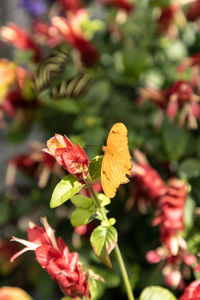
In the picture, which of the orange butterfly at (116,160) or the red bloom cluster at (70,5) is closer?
the orange butterfly at (116,160)

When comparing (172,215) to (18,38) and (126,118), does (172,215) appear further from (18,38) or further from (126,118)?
(18,38)

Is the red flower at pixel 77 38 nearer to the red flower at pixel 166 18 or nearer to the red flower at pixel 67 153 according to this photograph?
the red flower at pixel 166 18

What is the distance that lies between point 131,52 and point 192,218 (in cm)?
62

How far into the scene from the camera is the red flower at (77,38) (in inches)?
45.8

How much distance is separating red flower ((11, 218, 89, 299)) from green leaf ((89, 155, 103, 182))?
0.10 metres

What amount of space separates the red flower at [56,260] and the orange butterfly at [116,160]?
14cm

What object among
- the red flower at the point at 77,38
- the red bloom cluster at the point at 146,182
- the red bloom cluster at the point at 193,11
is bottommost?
the red bloom cluster at the point at 146,182

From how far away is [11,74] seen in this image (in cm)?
117

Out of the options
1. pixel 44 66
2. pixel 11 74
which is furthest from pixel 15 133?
pixel 44 66

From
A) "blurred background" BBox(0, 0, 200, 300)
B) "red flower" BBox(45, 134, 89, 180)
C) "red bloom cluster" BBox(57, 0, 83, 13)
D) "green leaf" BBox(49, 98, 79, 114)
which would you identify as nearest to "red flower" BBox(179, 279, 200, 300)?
"blurred background" BBox(0, 0, 200, 300)

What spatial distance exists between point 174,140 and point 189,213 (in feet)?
0.78

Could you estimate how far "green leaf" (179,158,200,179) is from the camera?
0.94 m

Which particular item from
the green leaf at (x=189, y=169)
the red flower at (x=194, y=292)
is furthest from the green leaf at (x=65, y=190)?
the green leaf at (x=189, y=169)

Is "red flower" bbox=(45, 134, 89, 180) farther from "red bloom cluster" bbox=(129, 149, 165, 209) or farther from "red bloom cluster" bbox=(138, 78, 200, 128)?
"red bloom cluster" bbox=(138, 78, 200, 128)
